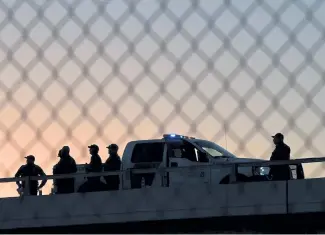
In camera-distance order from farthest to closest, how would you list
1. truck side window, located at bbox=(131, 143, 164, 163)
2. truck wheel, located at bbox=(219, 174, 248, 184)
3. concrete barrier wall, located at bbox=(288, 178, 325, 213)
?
1. truck side window, located at bbox=(131, 143, 164, 163)
2. truck wheel, located at bbox=(219, 174, 248, 184)
3. concrete barrier wall, located at bbox=(288, 178, 325, 213)

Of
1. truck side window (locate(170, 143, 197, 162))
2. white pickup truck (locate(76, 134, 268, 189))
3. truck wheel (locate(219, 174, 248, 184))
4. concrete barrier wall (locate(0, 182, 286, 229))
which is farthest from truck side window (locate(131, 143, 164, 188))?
concrete barrier wall (locate(0, 182, 286, 229))

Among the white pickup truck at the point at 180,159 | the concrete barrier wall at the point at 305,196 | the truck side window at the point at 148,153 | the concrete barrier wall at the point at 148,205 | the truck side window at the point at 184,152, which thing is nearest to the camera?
the concrete barrier wall at the point at 148,205

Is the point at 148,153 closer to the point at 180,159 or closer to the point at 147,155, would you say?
the point at 147,155

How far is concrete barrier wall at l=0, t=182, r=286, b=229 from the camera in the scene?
9.84 metres

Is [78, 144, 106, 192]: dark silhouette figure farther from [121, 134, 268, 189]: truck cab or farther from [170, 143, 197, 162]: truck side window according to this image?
[170, 143, 197, 162]: truck side window

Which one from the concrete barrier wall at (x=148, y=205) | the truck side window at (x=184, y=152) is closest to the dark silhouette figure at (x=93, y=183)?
the concrete barrier wall at (x=148, y=205)

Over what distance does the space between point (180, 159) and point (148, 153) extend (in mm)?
852

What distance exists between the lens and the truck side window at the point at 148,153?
52.2 ft

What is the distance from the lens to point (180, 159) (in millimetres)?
15789

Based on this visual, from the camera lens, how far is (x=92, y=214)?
9812 millimetres

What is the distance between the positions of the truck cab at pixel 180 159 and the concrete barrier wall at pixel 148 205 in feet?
7.75

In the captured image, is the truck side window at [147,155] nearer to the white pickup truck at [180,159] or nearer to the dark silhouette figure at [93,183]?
the white pickup truck at [180,159]

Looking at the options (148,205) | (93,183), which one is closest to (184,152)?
(93,183)

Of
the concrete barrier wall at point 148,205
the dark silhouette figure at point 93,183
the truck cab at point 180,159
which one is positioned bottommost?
the concrete barrier wall at point 148,205
